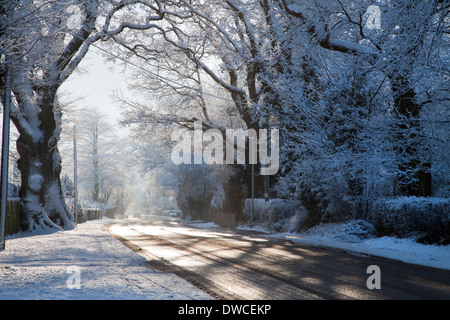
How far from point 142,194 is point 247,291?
116840mm

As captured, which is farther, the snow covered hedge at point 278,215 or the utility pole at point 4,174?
the snow covered hedge at point 278,215

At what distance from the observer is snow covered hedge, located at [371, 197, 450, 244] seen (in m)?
11.6

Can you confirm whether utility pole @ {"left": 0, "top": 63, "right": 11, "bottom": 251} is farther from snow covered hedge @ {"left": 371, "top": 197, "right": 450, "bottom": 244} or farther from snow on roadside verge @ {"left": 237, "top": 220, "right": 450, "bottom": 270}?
snow covered hedge @ {"left": 371, "top": 197, "right": 450, "bottom": 244}

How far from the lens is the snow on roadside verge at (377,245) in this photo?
404 inches

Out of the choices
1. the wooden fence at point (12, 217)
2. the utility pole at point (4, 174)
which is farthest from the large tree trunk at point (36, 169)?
the utility pole at point (4, 174)

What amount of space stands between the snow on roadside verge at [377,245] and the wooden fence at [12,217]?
1188cm

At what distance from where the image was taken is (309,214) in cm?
2019

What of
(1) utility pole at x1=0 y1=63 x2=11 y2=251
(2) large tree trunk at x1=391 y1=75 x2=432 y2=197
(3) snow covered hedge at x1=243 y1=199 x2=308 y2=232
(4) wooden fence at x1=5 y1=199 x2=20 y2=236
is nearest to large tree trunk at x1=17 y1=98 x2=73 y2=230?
(4) wooden fence at x1=5 y1=199 x2=20 y2=236

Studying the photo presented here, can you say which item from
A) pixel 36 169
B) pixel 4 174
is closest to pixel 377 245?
pixel 4 174

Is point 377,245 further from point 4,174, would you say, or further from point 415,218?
point 4,174

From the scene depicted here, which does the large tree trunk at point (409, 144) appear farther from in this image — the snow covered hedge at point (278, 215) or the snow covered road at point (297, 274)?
the snow covered hedge at point (278, 215)

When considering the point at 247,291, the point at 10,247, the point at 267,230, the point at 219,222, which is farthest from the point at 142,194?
the point at 247,291

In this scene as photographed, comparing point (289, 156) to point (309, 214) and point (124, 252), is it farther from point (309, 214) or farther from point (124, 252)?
point (124, 252)
